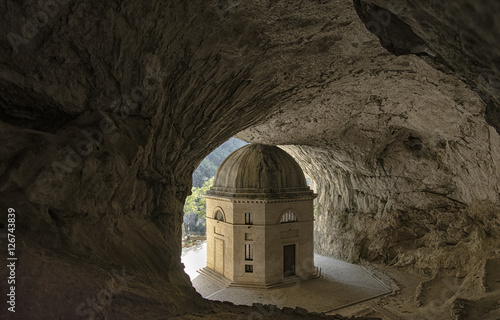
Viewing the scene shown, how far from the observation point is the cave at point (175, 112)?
4168 mm

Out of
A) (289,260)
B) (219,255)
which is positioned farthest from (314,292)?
(219,255)

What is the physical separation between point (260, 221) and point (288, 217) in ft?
5.99

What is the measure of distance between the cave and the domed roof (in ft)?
11.4

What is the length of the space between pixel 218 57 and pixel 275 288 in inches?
473

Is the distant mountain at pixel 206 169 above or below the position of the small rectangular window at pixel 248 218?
above

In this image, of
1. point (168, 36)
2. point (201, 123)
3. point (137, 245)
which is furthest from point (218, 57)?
point (137, 245)

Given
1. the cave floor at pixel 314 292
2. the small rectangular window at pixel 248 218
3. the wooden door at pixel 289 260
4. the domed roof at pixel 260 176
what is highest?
the domed roof at pixel 260 176

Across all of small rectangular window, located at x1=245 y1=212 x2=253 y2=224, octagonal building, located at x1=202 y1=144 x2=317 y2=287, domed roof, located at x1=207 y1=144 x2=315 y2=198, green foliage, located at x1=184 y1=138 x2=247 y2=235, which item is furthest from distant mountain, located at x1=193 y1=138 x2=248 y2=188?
small rectangular window, located at x1=245 y1=212 x2=253 y2=224

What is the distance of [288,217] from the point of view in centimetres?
1741

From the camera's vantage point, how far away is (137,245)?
6.89 metres

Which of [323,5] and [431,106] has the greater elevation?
[323,5]

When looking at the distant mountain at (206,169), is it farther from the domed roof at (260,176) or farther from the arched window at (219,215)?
the arched window at (219,215)

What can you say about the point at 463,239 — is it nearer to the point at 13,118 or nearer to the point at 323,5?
the point at 323,5

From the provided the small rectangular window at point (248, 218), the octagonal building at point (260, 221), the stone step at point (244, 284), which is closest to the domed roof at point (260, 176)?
the octagonal building at point (260, 221)
